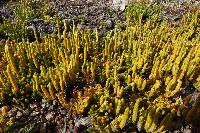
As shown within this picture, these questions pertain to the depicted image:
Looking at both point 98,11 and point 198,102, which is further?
point 98,11

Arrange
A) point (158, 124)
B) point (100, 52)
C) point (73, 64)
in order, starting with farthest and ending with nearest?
point (100, 52) < point (73, 64) < point (158, 124)

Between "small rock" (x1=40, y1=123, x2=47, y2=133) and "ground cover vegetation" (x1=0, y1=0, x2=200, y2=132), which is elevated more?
"ground cover vegetation" (x1=0, y1=0, x2=200, y2=132)

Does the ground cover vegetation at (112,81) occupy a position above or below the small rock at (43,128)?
above

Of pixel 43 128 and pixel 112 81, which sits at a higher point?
pixel 112 81

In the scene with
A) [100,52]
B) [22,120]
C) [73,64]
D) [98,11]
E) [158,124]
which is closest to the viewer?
[158,124]

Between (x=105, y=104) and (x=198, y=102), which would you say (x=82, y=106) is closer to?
(x=105, y=104)

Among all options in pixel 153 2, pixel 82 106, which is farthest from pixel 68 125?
pixel 153 2

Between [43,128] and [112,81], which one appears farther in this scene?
[112,81]

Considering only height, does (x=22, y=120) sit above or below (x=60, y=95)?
below
